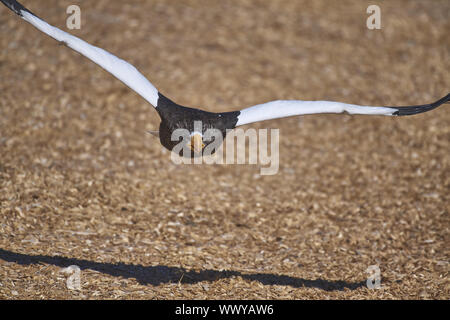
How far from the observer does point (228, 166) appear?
6871 millimetres

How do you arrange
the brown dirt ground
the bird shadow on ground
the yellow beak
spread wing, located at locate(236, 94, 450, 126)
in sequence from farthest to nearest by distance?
the brown dirt ground, the bird shadow on ground, the yellow beak, spread wing, located at locate(236, 94, 450, 126)

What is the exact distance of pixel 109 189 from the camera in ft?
19.4

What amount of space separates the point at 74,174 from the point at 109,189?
513mm

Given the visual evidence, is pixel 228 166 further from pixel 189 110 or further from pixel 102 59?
pixel 102 59

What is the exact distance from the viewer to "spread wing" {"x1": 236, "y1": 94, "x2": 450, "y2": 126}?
4.09 meters

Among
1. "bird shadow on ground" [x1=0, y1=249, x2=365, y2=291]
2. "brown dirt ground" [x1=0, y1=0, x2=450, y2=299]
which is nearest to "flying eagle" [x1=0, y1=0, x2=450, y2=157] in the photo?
"bird shadow on ground" [x1=0, y1=249, x2=365, y2=291]

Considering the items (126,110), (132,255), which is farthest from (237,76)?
(132,255)

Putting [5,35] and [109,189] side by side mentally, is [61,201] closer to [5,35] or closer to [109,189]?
[109,189]

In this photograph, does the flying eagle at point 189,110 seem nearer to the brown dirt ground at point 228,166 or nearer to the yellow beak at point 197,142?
the yellow beak at point 197,142

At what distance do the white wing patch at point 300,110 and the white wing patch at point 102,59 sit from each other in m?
0.86

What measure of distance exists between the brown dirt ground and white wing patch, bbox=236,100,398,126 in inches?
60.6

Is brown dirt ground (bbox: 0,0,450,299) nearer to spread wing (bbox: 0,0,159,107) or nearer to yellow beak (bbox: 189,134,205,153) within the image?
yellow beak (bbox: 189,134,205,153)

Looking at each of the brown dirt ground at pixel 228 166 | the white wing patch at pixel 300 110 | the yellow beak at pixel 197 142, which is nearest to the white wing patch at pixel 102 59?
the yellow beak at pixel 197 142

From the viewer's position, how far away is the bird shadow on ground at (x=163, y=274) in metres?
4.47
